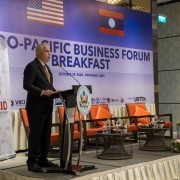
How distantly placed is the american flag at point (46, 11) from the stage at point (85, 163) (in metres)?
2.31

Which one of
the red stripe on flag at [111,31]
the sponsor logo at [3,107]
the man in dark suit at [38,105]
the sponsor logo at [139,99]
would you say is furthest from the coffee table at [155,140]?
the red stripe on flag at [111,31]

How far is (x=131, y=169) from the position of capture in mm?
4137

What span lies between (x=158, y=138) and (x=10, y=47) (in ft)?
9.00

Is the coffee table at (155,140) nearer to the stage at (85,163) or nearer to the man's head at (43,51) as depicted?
the stage at (85,163)

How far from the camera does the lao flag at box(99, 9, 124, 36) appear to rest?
7.60 metres

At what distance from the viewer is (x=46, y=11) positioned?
647 cm

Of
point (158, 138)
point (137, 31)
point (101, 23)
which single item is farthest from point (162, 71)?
point (158, 138)

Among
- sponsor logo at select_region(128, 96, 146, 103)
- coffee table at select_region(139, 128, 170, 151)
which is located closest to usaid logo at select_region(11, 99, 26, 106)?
coffee table at select_region(139, 128, 170, 151)

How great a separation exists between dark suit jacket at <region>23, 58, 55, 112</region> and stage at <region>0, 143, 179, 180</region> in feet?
2.22

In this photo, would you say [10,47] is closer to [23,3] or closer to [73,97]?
[23,3]

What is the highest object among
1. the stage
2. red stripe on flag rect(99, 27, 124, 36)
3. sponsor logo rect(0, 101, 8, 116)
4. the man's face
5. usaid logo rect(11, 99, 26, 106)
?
red stripe on flag rect(99, 27, 124, 36)

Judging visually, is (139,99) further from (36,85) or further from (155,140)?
(36,85)

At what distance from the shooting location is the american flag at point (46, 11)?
623 centimetres

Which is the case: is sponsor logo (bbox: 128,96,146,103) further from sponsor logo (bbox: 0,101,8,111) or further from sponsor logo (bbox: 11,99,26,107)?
sponsor logo (bbox: 0,101,8,111)
